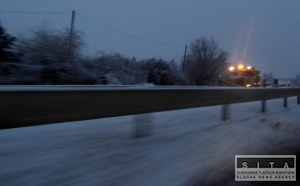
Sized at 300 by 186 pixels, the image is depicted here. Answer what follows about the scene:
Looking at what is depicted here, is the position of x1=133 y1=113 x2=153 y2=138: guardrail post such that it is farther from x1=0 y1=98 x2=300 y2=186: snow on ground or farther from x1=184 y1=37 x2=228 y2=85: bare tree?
x1=184 y1=37 x2=228 y2=85: bare tree

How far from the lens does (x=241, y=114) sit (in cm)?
1229

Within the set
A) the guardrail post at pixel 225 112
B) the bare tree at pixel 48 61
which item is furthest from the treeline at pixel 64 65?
the guardrail post at pixel 225 112

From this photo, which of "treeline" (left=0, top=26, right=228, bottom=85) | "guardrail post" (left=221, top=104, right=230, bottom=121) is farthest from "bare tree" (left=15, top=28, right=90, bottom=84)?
"guardrail post" (left=221, top=104, right=230, bottom=121)

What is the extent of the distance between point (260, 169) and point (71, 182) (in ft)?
8.50

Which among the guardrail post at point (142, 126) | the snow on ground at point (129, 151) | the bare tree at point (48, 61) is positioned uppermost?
the bare tree at point (48, 61)

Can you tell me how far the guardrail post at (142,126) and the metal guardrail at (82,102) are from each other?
0.29 meters

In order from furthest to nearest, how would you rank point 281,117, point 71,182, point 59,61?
point 59,61, point 281,117, point 71,182

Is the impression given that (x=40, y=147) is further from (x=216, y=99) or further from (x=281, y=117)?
(x=281, y=117)

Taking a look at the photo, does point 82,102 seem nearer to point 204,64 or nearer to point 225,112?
point 225,112

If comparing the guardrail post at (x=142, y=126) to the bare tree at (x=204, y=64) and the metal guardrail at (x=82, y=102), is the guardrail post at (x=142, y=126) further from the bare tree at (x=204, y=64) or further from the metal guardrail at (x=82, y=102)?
the bare tree at (x=204, y=64)

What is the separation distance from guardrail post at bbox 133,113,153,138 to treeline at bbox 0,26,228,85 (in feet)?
68.0

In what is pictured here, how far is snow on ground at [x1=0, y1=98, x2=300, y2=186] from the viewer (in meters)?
4.68

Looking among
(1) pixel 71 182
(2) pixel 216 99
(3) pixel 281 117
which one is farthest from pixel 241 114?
(1) pixel 71 182

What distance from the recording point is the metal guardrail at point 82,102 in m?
4.81
